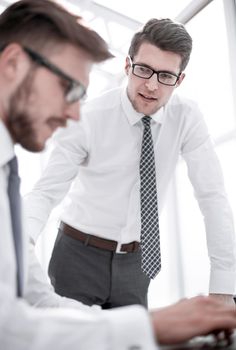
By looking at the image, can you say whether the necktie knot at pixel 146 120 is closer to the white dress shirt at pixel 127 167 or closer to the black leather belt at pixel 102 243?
the white dress shirt at pixel 127 167

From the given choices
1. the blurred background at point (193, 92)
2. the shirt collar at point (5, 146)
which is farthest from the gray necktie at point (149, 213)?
the blurred background at point (193, 92)

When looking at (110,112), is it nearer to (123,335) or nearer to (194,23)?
(123,335)

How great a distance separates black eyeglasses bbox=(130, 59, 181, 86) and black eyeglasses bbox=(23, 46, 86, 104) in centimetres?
86

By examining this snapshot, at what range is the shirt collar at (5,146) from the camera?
106cm

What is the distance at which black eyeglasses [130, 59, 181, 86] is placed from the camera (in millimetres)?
1945

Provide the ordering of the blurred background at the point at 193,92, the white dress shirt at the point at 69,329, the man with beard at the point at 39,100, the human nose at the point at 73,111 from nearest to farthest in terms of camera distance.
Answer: the white dress shirt at the point at 69,329 < the man with beard at the point at 39,100 < the human nose at the point at 73,111 < the blurred background at the point at 193,92

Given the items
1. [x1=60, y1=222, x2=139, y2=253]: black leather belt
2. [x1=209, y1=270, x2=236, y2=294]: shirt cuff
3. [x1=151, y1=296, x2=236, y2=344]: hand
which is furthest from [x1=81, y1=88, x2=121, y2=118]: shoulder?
[x1=151, y1=296, x2=236, y2=344]: hand

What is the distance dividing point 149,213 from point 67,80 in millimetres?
1028

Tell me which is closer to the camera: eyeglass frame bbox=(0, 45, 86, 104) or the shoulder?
eyeglass frame bbox=(0, 45, 86, 104)

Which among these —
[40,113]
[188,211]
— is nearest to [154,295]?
[188,211]

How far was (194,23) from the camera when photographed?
4.31 metres

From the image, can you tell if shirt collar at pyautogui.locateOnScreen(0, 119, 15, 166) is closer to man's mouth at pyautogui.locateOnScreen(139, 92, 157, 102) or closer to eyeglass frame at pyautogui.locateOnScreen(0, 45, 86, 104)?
eyeglass frame at pyautogui.locateOnScreen(0, 45, 86, 104)

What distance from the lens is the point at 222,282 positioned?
192 centimetres

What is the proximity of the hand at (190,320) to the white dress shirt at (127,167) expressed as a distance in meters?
1.06
